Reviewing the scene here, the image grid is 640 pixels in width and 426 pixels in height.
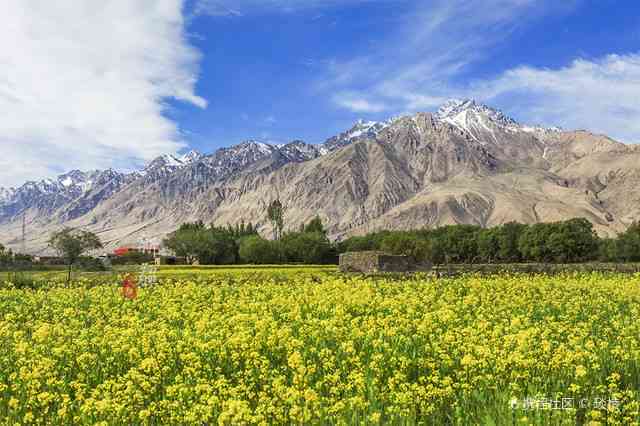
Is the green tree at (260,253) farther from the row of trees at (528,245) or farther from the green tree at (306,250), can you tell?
the row of trees at (528,245)

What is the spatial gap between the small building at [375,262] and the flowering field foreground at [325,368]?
2197 cm

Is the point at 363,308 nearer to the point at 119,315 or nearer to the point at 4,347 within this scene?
the point at 119,315

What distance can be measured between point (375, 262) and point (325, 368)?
104 feet

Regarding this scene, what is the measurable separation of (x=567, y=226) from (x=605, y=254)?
41.2ft

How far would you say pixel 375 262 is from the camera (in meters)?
43.0

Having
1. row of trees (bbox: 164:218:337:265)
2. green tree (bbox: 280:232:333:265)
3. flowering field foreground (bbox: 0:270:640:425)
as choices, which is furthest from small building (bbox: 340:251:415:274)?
green tree (bbox: 280:232:333:265)

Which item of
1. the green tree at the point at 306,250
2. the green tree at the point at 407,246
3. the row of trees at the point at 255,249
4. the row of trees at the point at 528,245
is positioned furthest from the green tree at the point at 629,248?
the green tree at the point at 306,250

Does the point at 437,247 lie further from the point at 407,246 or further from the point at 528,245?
the point at 407,246

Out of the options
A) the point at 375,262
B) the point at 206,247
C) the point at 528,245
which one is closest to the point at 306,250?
the point at 206,247

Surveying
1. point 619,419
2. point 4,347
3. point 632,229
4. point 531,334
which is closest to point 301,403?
point 619,419

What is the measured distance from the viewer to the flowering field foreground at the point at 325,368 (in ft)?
29.9

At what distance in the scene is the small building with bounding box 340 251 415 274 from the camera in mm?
42969

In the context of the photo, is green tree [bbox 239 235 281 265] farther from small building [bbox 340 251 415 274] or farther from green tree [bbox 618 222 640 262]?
small building [bbox 340 251 415 274]

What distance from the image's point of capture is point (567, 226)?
133000 millimetres
